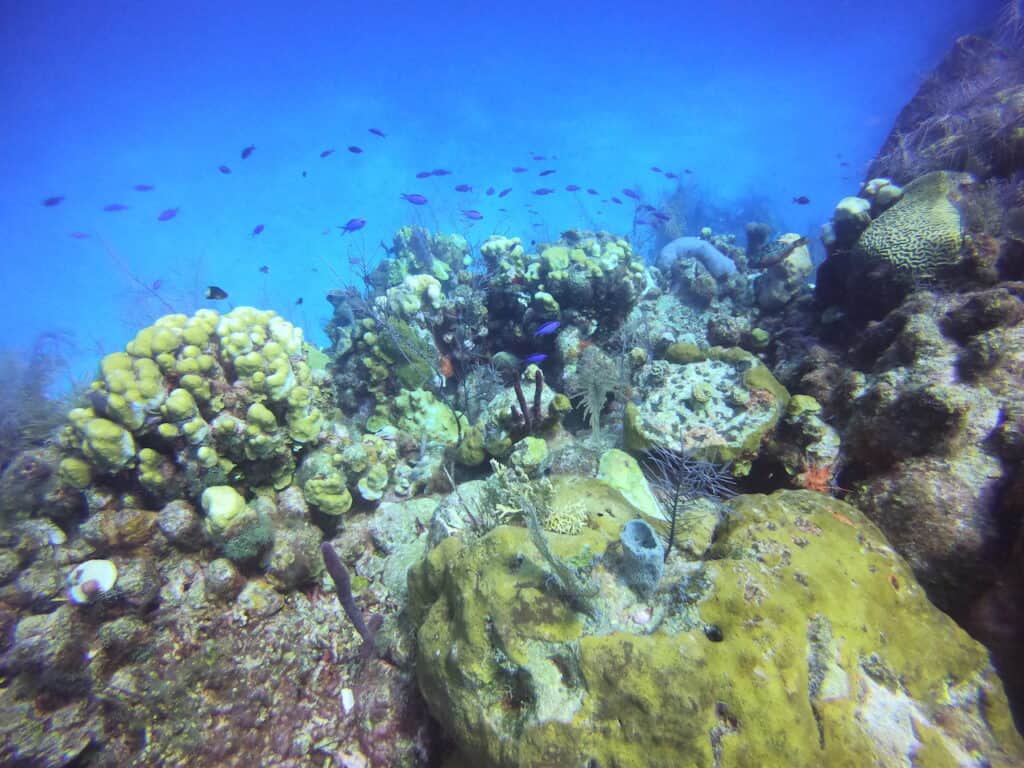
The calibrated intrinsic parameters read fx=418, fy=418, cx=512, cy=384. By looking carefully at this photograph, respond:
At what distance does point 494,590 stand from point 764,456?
376cm

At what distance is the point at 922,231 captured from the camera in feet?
18.8

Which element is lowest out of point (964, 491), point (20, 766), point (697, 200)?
point (20, 766)

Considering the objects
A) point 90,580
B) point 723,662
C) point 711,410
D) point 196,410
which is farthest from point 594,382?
point 90,580

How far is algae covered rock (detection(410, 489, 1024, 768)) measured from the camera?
6.75ft

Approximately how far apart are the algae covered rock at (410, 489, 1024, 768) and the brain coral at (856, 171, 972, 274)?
16.1 feet

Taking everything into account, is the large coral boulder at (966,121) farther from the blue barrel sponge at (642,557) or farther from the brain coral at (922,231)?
the blue barrel sponge at (642,557)

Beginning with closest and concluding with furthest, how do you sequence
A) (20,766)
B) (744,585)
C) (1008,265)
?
(744,585)
(20,766)
(1008,265)

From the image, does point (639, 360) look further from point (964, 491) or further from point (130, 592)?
point (130, 592)

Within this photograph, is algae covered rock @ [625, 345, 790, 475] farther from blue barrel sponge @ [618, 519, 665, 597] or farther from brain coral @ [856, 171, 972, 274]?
brain coral @ [856, 171, 972, 274]

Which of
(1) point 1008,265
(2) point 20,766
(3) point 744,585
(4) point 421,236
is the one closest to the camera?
(3) point 744,585

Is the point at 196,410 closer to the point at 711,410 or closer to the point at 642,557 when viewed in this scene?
the point at 642,557

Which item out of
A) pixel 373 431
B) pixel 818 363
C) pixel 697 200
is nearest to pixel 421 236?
pixel 373 431

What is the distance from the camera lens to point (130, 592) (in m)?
3.43

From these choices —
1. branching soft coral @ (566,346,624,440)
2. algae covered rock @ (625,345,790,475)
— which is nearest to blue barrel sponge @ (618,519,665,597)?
algae covered rock @ (625,345,790,475)
